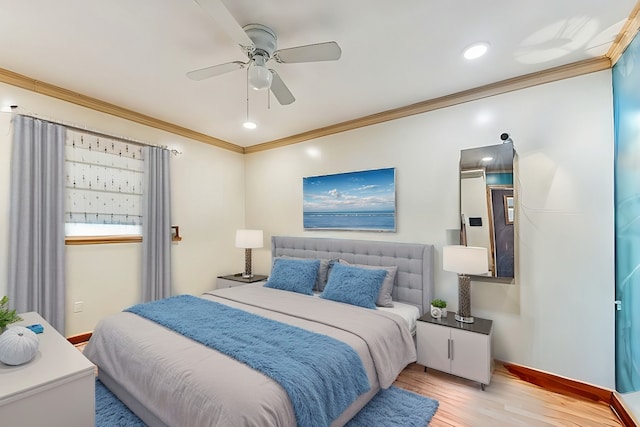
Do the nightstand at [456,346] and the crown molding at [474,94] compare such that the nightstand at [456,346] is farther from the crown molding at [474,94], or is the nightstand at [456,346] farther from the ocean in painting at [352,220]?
the crown molding at [474,94]

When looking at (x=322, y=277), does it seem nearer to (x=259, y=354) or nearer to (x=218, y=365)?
(x=259, y=354)

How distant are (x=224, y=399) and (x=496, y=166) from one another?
277 cm

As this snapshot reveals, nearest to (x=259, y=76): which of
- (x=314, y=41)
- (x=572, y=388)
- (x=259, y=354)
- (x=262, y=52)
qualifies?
(x=262, y=52)

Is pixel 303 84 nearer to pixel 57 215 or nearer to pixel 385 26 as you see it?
pixel 385 26

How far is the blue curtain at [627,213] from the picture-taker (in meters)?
1.94

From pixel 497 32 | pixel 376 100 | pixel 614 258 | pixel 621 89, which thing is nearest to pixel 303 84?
pixel 376 100

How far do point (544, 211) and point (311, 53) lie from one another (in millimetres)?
2327

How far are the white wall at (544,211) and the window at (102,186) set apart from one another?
3208 millimetres

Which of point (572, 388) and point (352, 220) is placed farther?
point (352, 220)

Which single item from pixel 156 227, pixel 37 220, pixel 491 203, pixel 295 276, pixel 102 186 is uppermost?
pixel 102 186

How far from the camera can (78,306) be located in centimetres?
306

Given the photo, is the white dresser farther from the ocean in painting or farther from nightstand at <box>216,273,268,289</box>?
the ocean in painting

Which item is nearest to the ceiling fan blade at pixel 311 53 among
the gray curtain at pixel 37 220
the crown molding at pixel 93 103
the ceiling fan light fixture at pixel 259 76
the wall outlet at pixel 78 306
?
the ceiling fan light fixture at pixel 259 76

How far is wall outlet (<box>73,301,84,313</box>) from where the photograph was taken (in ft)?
9.97
